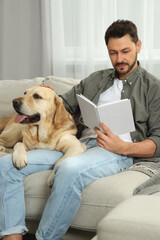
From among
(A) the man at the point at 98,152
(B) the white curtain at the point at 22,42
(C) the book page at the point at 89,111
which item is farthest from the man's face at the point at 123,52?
(B) the white curtain at the point at 22,42

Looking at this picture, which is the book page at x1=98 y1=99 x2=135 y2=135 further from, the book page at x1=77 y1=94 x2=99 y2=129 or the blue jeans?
the blue jeans

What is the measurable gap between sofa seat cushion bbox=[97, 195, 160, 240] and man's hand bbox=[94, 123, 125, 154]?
0.89 m

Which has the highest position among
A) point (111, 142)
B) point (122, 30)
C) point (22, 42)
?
point (122, 30)

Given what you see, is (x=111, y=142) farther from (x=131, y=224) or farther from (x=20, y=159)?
(x=131, y=224)

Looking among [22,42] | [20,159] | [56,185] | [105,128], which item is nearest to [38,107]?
[20,159]

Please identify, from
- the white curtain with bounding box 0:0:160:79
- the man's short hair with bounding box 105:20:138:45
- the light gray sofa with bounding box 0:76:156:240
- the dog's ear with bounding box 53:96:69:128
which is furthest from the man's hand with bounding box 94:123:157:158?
the white curtain with bounding box 0:0:160:79

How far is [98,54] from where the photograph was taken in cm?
393

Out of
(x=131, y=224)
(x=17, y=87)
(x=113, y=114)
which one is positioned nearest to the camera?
(x=131, y=224)

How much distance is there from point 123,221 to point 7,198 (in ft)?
3.26

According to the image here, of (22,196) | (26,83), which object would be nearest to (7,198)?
(22,196)

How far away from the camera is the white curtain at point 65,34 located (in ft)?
11.9

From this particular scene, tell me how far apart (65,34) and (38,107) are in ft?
6.65

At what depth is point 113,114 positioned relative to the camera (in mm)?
1947

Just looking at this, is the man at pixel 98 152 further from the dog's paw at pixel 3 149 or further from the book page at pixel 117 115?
the dog's paw at pixel 3 149
